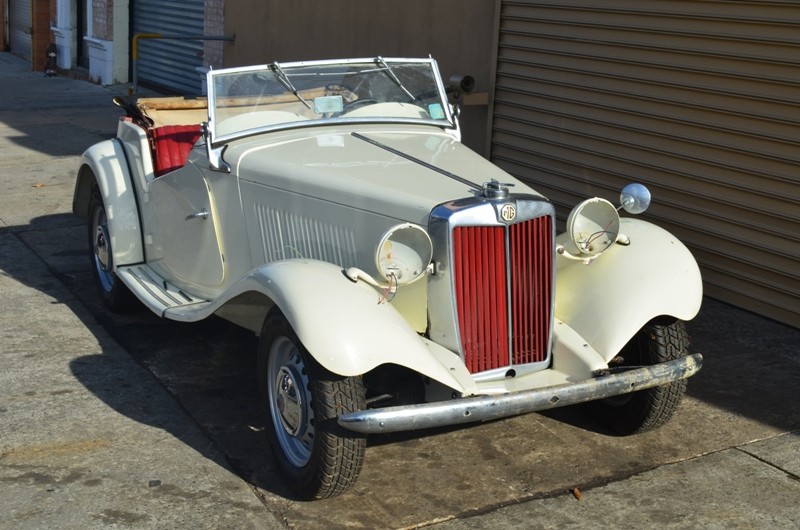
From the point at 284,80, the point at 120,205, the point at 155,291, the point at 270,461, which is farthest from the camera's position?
→ the point at 120,205

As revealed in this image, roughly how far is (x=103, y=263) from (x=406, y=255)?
2.87m

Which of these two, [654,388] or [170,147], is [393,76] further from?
[654,388]

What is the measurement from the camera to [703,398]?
5.34m

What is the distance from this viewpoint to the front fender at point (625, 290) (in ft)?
14.8

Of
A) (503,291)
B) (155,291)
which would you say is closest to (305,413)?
(503,291)

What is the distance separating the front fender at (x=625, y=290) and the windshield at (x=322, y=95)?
1.32m

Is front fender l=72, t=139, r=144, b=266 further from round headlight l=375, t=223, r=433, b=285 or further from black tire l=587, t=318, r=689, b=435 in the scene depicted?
black tire l=587, t=318, r=689, b=435

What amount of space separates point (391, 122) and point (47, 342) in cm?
222

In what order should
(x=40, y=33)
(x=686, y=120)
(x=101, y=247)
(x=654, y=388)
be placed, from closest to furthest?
(x=654, y=388) → (x=101, y=247) → (x=686, y=120) → (x=40, y=33)

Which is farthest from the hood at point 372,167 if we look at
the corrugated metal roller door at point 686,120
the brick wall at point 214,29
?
the brick wall at point 214,29

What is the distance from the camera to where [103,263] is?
6434mm

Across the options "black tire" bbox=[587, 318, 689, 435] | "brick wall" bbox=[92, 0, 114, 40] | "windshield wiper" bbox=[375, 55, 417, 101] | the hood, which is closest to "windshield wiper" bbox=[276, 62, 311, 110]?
the hood

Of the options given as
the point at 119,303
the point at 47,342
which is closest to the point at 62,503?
the point at 47,342

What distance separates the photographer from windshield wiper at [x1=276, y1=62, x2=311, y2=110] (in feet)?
18.1
